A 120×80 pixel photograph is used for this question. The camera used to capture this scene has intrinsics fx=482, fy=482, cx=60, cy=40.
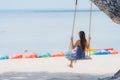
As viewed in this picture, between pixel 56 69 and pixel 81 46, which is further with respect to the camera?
pixel 56 69

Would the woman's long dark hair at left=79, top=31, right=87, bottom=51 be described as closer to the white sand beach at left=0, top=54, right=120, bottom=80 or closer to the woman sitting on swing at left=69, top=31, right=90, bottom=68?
the woman sitting on swing at left=69, top=31, right=90, bottom=68

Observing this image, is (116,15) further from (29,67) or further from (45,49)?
(45,49)

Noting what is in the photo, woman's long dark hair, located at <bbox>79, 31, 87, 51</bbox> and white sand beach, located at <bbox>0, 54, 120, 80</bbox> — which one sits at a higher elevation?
woman's long dark hair, located at <bbox>79, 31, 87, 51</bbox>

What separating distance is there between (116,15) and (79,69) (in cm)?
412

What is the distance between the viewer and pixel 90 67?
13172 mm

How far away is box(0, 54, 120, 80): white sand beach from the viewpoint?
1158 cm

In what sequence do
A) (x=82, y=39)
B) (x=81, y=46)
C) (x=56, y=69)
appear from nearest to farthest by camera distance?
(x=82, y=39) → (x=81, y=46) → (x=56, y=69)

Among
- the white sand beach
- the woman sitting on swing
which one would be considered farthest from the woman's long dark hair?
the white sand beach

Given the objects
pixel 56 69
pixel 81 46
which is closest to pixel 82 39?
pixel 81 46

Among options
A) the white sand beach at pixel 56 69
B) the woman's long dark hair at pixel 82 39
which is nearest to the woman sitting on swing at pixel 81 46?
the woman's long dark hair at pixel 82 39

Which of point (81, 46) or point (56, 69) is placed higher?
point (81, 46)

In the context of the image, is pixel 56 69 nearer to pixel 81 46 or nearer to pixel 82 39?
pixel 81 46

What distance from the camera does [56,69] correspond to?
12.8m

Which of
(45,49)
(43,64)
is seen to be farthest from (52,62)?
(45,49)
